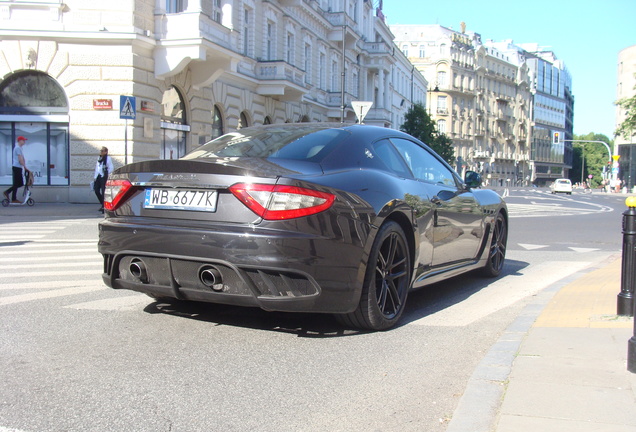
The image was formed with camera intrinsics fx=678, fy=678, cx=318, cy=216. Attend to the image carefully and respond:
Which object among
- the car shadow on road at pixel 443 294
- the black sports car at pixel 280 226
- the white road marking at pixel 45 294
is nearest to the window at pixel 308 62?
the car shadow on road at pixel 443 294

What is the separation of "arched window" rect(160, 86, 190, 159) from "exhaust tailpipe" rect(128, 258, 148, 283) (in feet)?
57.8

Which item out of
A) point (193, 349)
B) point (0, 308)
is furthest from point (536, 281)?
point (0, 308)

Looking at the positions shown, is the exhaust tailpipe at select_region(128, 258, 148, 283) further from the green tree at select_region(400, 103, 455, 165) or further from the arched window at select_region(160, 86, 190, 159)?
the green tree at select_region(400, 103, 455, 165)

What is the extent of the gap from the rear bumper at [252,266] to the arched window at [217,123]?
21.0 meters

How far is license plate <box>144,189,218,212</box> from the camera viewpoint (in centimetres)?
425

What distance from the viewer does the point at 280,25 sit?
31797 millimetres

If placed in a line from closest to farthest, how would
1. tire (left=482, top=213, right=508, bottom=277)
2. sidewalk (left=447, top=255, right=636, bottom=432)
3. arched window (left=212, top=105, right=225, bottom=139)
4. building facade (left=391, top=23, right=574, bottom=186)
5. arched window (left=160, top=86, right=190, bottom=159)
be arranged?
sidewalk (left=447, top=255, right=636, bottom=432) → tire (left=482, top=213, right=508, bottom=277) → arched window (left=160, top=86, right=190, bottom=159) → arched window (left=212, top=105, right=225, bottom=139) → building facade (left=391, top=23, right=574, bottom=186)

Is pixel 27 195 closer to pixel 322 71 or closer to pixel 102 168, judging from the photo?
pixel 102 168

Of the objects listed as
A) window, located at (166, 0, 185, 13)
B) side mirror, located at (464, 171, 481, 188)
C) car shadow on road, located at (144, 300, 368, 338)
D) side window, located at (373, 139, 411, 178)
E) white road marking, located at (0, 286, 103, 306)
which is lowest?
white road marking, located at (0, 286, 103, 306)

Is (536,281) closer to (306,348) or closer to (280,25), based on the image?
(306,348)

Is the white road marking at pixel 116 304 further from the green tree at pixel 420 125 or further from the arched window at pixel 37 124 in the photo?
the green tree at pixel 420 125

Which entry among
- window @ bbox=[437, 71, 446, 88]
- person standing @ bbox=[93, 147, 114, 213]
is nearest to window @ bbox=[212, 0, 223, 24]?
person standing @ bbox=[93, 147, 114, 213]

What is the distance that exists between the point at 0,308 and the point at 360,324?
2.84m

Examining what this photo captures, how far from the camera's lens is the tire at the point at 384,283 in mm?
4520
